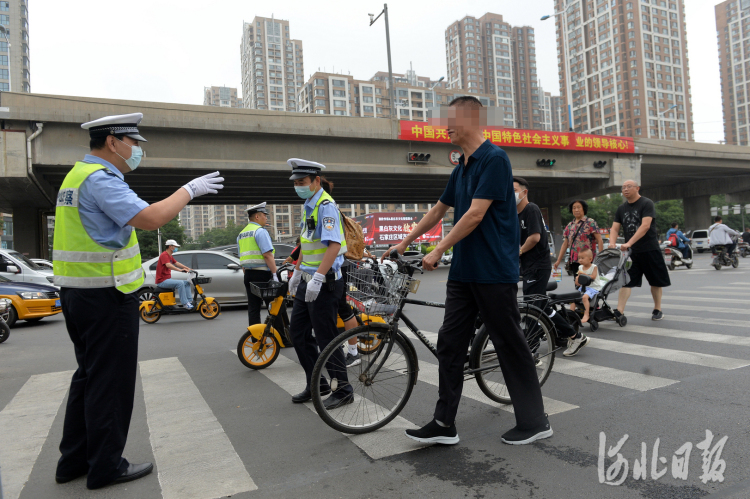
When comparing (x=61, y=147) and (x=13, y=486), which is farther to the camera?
(x=61, y=147)

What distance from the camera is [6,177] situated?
18.8 m

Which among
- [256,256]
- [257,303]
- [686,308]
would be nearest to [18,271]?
[256,256]

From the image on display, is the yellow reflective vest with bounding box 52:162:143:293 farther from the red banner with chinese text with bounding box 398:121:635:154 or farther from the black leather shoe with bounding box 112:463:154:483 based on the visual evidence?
the red banner with chinese text with bounding box 398:121:635:154

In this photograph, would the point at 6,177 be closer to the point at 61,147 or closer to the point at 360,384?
the point at 61,147

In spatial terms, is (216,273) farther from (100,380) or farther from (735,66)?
(735,66)

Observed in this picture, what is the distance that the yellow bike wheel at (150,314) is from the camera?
10.6 m

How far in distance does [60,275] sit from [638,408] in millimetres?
3880

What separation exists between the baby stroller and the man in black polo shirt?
4263 mm

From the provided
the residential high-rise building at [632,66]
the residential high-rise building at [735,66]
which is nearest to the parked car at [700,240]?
the residential high-rise building at [632,66]

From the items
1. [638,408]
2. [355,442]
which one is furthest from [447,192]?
[638,408]

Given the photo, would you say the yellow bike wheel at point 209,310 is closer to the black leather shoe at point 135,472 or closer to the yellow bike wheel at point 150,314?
the yellow bike wheel at point 150,314

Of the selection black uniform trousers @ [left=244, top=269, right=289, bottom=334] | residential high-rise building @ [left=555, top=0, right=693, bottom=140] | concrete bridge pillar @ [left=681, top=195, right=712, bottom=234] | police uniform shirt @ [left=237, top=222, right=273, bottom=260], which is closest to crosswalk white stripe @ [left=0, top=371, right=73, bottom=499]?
black uniform trousers @ [left=244, top=269, right=289, bottom=334]

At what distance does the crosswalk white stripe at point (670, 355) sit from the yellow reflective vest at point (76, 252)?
5070 mm

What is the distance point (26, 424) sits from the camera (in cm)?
410
